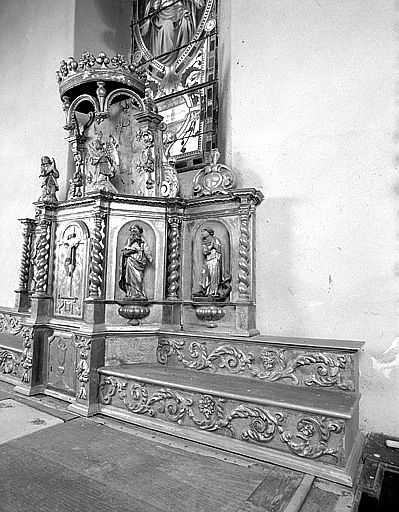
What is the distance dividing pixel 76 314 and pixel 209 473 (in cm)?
192

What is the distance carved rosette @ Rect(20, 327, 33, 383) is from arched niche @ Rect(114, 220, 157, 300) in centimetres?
103

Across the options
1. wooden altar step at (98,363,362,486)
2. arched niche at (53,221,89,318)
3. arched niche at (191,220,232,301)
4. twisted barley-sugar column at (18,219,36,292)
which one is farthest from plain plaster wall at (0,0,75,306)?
wooden altar step at (98,363,362,486)

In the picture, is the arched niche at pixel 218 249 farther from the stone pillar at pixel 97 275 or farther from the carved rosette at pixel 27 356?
the carved rosette at pixel 27 356

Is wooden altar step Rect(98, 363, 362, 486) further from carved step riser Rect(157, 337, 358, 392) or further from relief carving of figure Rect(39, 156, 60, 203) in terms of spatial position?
relief carving of figure Rect(39, 156, 60, 203)

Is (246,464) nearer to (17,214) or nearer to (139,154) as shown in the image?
(139,154)

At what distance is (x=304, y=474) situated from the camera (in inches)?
78.1

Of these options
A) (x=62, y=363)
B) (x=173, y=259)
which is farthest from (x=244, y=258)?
(x=62, y=363)

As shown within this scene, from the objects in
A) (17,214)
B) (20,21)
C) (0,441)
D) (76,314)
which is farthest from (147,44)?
(0,441)

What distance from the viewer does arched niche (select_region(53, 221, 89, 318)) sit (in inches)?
131

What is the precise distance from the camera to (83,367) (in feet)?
9.59

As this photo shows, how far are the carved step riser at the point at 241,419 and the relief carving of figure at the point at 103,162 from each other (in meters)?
1.80

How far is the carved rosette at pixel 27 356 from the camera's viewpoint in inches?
133

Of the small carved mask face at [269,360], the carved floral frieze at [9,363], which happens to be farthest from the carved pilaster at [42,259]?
the small carved mask face at [269,360]

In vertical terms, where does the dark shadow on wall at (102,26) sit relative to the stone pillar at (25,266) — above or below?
above
